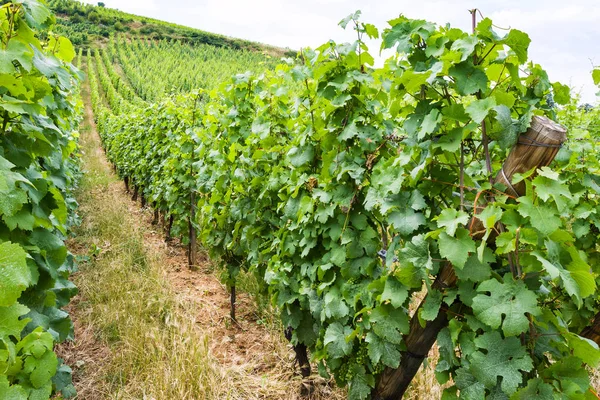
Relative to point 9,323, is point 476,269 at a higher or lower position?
higher

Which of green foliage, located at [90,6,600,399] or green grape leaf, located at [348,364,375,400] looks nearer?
green foliage, located at [90,6,600,399]

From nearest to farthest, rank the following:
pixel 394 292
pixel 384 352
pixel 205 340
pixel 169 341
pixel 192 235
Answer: pixel 394 292, pixel 384 352, pixel 205 340, pixel 169 341, pixel 192 235

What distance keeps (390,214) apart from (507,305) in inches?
22.3

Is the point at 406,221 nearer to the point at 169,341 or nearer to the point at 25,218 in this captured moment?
the point at 25,218

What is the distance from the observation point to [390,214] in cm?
157

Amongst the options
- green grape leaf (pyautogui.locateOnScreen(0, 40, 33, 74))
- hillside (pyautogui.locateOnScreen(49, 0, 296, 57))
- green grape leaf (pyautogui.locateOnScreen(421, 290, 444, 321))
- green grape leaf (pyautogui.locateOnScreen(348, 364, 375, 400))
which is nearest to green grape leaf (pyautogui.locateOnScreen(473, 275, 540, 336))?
green grape leaf (pyautogui.locateOnScreen(421, 290, 444, 321))

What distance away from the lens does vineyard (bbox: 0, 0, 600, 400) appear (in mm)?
1151

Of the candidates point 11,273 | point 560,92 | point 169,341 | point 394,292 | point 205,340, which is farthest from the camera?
point 169,341

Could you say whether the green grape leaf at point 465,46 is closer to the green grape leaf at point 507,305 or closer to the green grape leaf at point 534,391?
the green grape leaf at point 507,305

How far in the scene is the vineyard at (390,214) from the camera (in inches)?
45.3

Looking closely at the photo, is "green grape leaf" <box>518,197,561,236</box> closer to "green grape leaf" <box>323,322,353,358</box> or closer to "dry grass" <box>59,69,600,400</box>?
"green grape leaf" <box>323,322,353,358</box>

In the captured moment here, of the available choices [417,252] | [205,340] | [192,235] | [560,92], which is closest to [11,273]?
[417,252]

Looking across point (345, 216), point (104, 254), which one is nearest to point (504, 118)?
point (345, 216)

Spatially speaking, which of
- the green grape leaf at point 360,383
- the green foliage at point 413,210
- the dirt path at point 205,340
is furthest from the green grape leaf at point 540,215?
the dirt path at point 205,340
